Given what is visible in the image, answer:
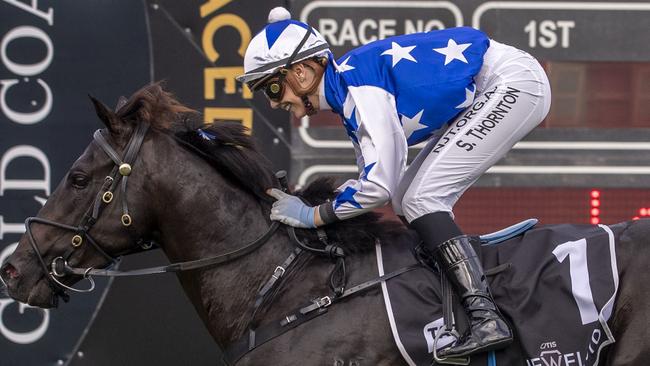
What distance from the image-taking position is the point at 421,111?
334 cm

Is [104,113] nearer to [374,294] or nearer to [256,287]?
[256,287]

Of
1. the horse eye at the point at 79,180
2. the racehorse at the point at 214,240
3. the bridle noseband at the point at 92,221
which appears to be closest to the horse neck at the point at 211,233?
the racehorse at the point at 214,240

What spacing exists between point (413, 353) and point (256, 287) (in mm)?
564

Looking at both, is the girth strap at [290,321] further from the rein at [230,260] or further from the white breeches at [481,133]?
the white breeches at [481,133]

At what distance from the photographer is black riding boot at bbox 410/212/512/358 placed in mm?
3082

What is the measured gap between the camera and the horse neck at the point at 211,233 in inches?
132


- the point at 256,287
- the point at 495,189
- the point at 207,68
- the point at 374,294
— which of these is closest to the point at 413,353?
the point at 374,294

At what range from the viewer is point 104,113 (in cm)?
332

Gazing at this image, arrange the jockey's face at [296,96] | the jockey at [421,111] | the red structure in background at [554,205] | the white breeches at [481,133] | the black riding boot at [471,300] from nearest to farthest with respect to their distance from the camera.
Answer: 1. the black riding boot at [471,300]
2. the jockey at [421,111]
3. the white breeches at [481,133]
4. the jockey's face at [296,96]
5. the red structure in background at [554,205]

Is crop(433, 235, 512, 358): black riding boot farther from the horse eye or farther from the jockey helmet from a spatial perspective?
the horse eye

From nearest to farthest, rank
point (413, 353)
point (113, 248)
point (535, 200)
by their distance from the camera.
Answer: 1. point (413, 353)
2. point (113, 248)
3. point (535, 200)

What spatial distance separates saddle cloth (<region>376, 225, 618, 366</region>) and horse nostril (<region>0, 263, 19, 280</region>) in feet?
3.96

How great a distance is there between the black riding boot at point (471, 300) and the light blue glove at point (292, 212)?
430mm

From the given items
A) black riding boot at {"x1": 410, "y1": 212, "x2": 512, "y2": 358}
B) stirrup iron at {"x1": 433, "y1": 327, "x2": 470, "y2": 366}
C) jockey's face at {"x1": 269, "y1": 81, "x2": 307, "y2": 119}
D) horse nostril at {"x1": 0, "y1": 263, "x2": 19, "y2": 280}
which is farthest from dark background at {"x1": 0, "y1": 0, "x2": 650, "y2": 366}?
stirrup iron at {"x1": 433, "y1": 327, "x2": 470, "y2": 366}
